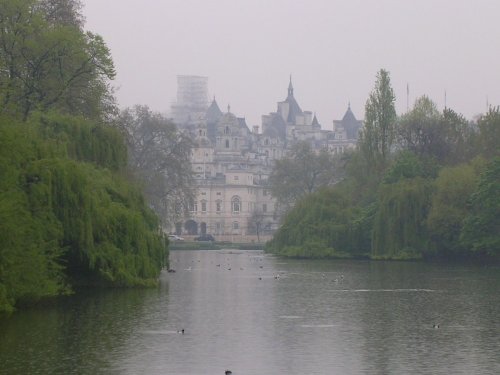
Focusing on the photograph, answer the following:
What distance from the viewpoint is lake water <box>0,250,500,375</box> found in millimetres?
25547

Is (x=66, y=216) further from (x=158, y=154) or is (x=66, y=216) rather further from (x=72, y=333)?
(x=158, y=154)

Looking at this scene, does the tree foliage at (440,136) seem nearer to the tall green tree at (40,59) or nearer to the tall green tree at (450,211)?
the tall green tree at (450,211)

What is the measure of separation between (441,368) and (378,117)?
214 feet

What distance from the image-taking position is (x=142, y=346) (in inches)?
1113

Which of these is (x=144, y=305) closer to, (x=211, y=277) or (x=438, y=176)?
(x=211, y=277)

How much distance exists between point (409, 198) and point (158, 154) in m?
29.2

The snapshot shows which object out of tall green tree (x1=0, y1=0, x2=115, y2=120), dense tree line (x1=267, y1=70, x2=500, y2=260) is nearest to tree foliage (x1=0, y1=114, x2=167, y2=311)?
tall green tree (x1=0, y1=0, x2=115, y2=120)

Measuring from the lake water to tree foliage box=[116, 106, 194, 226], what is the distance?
46.3m

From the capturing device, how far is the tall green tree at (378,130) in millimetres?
88312

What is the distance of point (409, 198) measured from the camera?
7362 cm

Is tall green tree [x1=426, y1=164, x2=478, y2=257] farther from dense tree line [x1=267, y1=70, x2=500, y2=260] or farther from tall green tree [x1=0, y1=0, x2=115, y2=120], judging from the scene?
tall green tree [x1=0, y1=0, x2=115, y2=120]

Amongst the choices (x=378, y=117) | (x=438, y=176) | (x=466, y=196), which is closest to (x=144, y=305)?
(x=466, y=196)

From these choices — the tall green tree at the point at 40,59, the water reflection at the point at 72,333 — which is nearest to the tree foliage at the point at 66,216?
the water reflection at the point at 72,333

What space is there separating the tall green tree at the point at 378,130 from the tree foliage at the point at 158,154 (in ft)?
54.5
